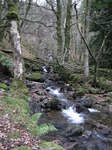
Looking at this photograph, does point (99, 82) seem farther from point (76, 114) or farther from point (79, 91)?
point (76, 114)

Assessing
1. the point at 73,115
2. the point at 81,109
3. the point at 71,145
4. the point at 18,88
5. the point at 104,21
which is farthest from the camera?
the point at 104,21

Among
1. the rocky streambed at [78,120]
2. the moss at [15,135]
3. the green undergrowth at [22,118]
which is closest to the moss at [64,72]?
the rocky streambed at [78,120]

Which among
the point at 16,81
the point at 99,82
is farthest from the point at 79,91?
the point at 16,81

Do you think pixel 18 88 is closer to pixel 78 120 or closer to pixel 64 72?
pixel 78 120

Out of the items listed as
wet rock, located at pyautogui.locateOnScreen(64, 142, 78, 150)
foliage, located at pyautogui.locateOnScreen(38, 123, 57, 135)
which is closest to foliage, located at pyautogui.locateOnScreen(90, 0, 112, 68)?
wet rock, located at pyautogui.locateOnScreen(64, 142, 78, 150)

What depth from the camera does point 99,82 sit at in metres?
13.3

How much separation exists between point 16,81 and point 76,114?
3.81m

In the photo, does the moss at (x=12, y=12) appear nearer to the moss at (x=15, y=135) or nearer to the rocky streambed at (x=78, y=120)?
the rocky streambed at (x=78, y=120)

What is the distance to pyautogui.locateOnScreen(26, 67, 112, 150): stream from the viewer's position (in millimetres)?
6039

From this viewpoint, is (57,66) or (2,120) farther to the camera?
(57,66)

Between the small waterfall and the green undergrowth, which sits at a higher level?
the green undergrowth

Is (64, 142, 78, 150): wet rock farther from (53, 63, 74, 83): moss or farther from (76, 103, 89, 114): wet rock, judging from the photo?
(53, 63, 74, 83): moss

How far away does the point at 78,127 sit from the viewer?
7176 millimetres

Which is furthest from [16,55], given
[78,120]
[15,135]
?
[15,135]
